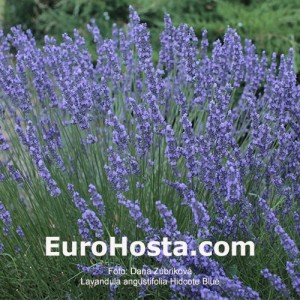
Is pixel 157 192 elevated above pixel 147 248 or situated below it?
above

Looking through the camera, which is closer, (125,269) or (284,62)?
(125,269)

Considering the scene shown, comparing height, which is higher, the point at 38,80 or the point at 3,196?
the point at 38,80

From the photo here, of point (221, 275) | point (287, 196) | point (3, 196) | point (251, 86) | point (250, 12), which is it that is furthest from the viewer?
point (250, 12)

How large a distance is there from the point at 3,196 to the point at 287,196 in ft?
4.59

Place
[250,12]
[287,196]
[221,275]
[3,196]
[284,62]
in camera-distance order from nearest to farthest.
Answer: [221,275] < [287,196] < [3,196] < [284,62] < [250,12]

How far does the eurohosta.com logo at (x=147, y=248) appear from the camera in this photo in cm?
221

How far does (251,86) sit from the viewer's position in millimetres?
3424

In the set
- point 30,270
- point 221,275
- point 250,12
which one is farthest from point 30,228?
point 250,12

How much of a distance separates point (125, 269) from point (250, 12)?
3735mm

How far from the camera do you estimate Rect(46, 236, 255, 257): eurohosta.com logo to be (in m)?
2.21

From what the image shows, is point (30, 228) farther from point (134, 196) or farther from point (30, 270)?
point (134, 196)

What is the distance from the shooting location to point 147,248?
2350 mm

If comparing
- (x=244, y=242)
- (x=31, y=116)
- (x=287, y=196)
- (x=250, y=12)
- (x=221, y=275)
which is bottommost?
(x=221, y=275)

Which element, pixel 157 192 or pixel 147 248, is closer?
pixel 147 248
